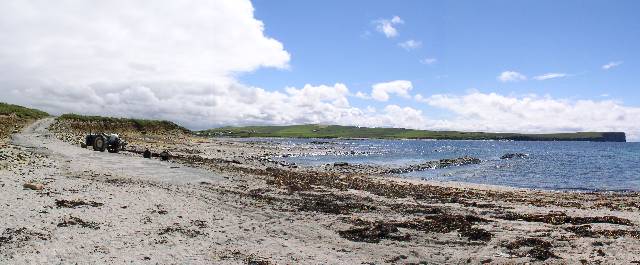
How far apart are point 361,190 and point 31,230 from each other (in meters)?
20.6

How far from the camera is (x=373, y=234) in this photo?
16891 mm

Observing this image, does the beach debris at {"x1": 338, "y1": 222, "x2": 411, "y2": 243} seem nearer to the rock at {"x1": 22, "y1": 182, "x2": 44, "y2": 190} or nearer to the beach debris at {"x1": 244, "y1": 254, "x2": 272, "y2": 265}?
the beach debris at {"x1": 244, "y1": 254, "x2": 272, "y2": 265}

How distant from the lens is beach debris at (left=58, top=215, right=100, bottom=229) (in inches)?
621

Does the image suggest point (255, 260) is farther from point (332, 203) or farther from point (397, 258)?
point (332, 203)

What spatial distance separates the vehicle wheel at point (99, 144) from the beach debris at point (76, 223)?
36119mm

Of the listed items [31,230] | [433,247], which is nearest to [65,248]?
[31,230]

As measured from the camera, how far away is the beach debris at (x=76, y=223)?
15.8m

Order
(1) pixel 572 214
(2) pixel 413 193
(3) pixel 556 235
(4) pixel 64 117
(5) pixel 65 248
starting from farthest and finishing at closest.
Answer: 1. (4) pixel 64 117
2. (2) pixel 413 193
3. (1) pixel 572 214
4. (3) pixel 556 235
5. (5) pixel 65 248

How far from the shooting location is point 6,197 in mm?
19000

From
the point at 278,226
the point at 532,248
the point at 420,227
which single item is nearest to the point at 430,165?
the point at 420,227

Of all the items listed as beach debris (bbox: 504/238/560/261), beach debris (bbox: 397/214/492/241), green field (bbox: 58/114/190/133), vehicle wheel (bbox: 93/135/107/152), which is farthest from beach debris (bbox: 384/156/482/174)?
green field (bbox: 58/114/190/133)

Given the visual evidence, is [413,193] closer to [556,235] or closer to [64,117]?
[556,235]

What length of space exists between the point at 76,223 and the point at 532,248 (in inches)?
613

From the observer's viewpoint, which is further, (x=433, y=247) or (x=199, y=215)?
(x=199, y=215)
